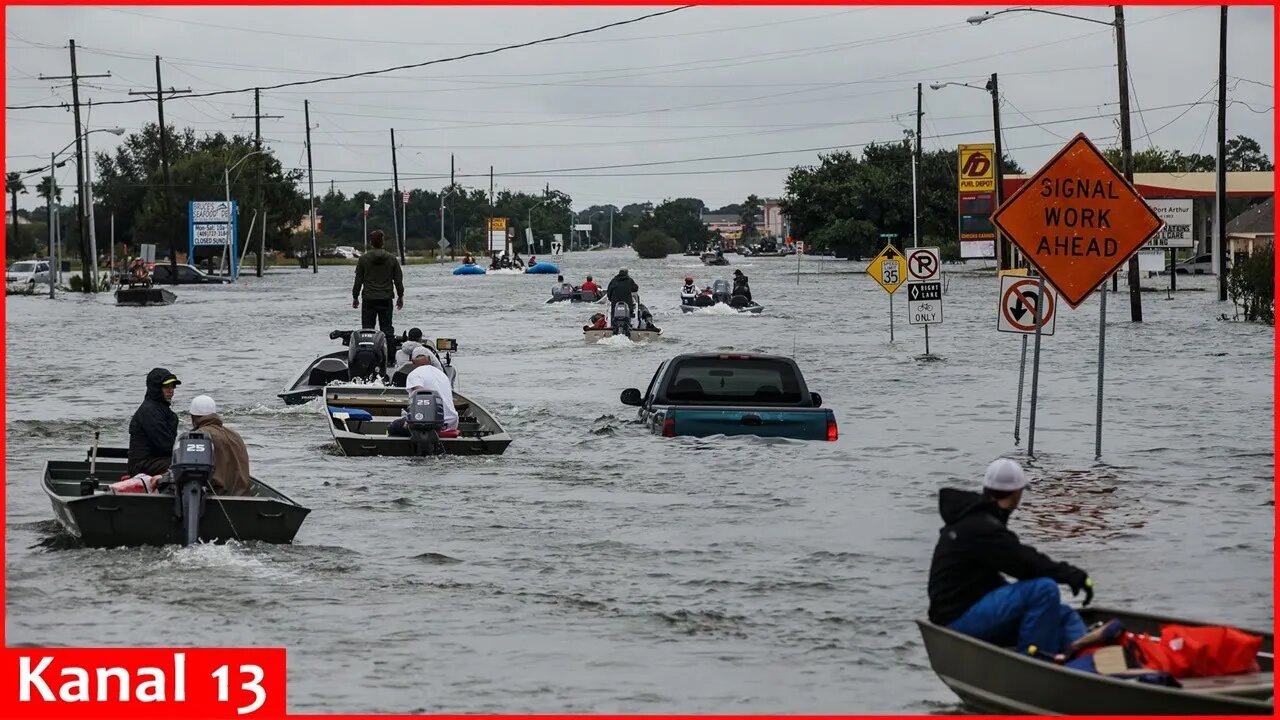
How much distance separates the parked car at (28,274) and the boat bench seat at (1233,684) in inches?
3012

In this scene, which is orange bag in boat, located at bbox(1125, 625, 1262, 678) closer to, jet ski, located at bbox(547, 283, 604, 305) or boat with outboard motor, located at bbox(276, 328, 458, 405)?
boat with outboard motor, located at bbox(276, 328, 458, 405)

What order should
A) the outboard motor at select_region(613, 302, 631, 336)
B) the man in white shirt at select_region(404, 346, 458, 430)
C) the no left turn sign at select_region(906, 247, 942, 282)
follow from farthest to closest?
the outboard motor at select_region(613, 302, 631, 336), the no left turn sign at select_region(906, 247, 942, 282), the man in white shirt at select_region(404, 346, 458, 430)

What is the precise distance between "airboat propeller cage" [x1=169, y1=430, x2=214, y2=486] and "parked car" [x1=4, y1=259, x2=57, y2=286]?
227 feet

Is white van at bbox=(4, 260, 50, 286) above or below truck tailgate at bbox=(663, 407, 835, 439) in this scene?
below

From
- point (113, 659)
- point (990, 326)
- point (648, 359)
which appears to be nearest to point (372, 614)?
point (113, 659)

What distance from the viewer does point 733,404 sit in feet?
62.4

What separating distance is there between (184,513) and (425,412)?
6.37m

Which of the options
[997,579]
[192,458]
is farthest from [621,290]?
[997,579]

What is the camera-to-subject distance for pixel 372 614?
1275 cm

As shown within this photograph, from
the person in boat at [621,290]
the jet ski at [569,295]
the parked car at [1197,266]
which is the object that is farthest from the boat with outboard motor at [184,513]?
the parked car at [1197,266]

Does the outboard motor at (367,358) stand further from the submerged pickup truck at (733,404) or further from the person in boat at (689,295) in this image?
the person in boat at (689,295)

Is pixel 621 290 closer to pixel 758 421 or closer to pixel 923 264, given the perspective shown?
pixel 923 264

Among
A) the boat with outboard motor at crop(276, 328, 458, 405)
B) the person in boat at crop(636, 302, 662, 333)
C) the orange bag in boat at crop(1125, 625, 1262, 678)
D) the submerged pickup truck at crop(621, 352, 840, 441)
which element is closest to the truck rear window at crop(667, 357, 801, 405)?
the submerged pickup truck at crop(621, 352, 840, 441)

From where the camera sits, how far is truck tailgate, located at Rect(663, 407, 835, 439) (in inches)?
721
